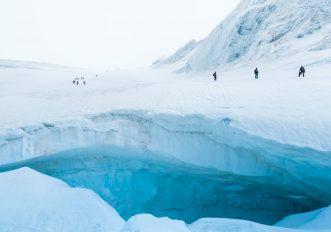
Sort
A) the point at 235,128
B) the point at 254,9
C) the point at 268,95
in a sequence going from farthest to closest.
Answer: the point at 254,9
the point at 268,95
the point at 235,128

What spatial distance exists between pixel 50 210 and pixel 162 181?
13.5 feet

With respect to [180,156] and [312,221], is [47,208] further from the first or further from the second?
[312,221]

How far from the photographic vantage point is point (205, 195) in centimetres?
1000

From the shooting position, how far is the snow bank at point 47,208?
584cm

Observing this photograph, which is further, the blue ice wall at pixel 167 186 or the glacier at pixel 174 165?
Answer: the blue ice wall at pixel 167 186

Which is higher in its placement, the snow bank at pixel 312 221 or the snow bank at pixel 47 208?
the snow bank at pixel 47 208

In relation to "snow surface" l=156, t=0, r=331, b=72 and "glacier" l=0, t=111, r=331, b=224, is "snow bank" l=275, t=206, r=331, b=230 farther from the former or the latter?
"snow surface" l=156, t=0, r=331, b=72

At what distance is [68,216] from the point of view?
6.04 metres

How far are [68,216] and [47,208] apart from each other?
456 mm

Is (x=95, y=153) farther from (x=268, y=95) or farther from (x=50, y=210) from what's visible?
(x=268, y=95)

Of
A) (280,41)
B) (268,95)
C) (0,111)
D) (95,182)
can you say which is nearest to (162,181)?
(95,182)

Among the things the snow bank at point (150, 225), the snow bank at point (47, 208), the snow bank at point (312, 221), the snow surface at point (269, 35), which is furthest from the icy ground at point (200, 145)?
the snow surface at point (269, 35)

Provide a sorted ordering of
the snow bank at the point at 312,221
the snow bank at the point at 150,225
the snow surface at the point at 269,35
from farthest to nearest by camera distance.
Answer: the snow surface at the point at 269,35
the snow bank at the point at 312,221
the snow bank at the point at 150,225

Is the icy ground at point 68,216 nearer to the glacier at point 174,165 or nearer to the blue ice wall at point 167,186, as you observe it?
the glacier at point 174,165
